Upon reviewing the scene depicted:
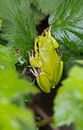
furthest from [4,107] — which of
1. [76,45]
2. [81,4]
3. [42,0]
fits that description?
[42,0]

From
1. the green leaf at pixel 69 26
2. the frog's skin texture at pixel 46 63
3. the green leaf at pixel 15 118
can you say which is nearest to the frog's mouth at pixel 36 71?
the frog's skin texture at pixel 46 63

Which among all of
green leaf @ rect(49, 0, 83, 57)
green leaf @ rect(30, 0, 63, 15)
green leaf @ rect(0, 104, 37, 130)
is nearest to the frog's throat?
green leaf @ rect(49, 0, 83, 57)

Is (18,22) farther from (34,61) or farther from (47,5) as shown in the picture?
(47,5)

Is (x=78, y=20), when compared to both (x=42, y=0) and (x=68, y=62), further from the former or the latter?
(x=42, y=0)

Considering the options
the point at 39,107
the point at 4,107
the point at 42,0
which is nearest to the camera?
the point at 4,107

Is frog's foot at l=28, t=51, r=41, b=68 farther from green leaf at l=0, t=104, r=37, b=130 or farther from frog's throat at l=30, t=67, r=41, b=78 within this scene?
green leaf at l=0, t=104, r=37, b=130

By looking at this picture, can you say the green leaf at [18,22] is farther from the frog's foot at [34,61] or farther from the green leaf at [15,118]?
the green leaf at [15,118]

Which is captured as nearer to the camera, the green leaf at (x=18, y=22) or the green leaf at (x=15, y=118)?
the green leaf at (x=15, y=118)
